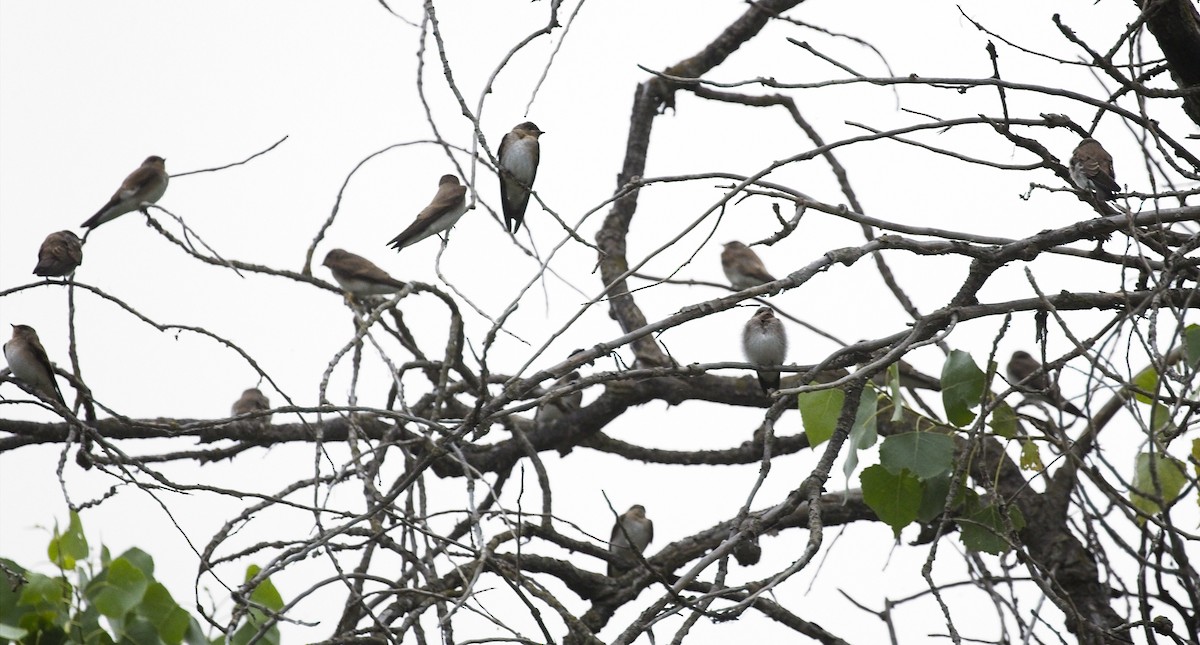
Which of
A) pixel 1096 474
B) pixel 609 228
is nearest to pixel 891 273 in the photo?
pixel 609 228

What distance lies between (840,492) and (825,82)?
3.03 metres

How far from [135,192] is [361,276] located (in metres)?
1.86

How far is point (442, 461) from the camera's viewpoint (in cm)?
612

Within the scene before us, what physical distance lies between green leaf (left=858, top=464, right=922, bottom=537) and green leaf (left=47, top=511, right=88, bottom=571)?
2.65m

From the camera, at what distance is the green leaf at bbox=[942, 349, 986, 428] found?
3.63 meters

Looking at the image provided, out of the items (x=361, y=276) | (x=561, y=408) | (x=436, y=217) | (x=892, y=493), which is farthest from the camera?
(x=361, y=276)

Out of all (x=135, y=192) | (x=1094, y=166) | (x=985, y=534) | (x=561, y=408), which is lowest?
(x=985, y=534)

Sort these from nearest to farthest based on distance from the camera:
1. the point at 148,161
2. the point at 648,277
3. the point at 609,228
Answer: the point at 648,277 → the point at 609,228 → the point at 148,161

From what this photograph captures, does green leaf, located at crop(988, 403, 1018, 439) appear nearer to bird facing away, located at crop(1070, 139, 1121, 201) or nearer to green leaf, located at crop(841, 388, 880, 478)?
green leaf, located at crop(841, 388, 880, 478)

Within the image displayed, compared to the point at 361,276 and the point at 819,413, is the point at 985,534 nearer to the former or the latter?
the point at 819,413

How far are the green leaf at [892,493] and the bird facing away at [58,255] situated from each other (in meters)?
6.03

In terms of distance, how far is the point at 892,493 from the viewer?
3.63 meters

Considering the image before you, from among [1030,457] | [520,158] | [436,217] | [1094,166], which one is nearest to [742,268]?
[520,158]

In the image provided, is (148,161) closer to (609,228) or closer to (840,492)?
(609,228)
